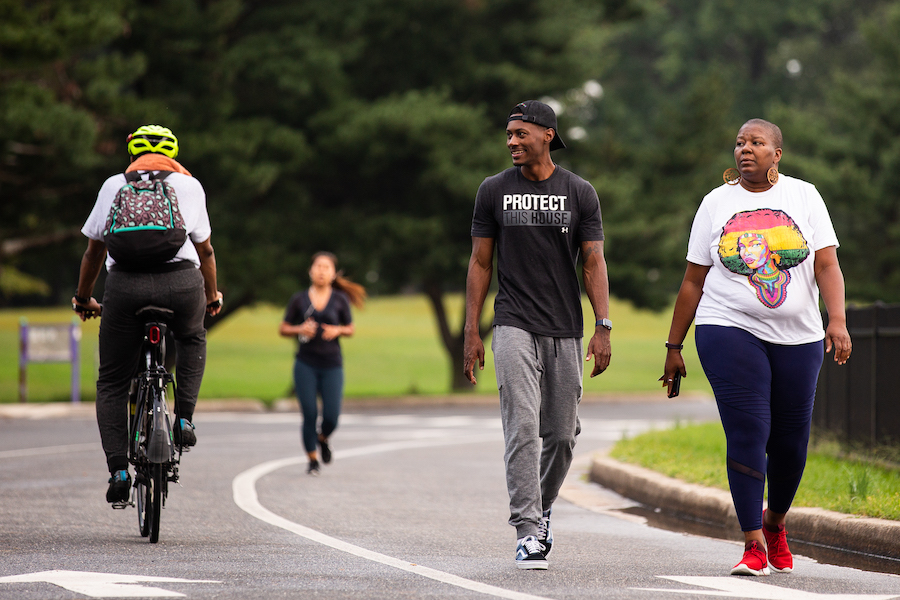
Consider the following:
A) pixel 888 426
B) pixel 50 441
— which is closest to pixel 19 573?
pixel 888 426

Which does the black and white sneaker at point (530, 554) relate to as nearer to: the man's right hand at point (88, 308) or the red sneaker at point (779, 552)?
the red sneaker at point (779, 552)

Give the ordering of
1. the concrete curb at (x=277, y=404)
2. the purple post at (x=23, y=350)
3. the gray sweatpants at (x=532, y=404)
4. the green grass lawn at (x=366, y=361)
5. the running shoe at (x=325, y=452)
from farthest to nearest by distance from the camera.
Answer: the green grass lawn at (x=366, y=361)
the purple post at (x=23, y=350)
the concrete curb at (x=277, y=404)
the running shoe at (x=325, y=452)
the gray sweatpants at (x=532, y=404)

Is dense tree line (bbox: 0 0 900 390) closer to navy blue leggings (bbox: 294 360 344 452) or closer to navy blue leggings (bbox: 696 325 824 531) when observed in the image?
navy blue leggings (bbox: 294 360 344 452)

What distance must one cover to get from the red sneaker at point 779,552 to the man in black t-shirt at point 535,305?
1036mm

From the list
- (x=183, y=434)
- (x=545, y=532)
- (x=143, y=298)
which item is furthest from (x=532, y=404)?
(x=143, y=298)

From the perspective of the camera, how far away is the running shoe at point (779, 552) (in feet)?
19.8

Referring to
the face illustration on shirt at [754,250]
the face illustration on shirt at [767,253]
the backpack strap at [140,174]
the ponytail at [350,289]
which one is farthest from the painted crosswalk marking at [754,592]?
the ponytail at [350,289]

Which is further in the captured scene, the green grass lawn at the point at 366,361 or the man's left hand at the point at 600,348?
the green grass lawn at the point at 366,361

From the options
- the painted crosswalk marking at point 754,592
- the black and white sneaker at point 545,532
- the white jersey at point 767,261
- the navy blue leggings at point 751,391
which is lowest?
the painted crosswalk marking at point 754,592

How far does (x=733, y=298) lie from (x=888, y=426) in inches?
179

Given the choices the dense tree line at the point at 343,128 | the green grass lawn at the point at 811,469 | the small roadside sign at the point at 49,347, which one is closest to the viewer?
the green grass lawn at the point at 811,469

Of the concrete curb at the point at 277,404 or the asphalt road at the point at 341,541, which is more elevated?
the asphalt road at the point at 341,541

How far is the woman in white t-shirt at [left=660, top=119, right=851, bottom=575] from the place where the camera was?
581 cm

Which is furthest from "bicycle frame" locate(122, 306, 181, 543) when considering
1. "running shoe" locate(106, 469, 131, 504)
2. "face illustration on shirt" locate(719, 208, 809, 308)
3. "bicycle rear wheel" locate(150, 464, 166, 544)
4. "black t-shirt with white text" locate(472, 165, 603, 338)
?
"face illustration on shirt" locate(719, 208, 809, 308)
